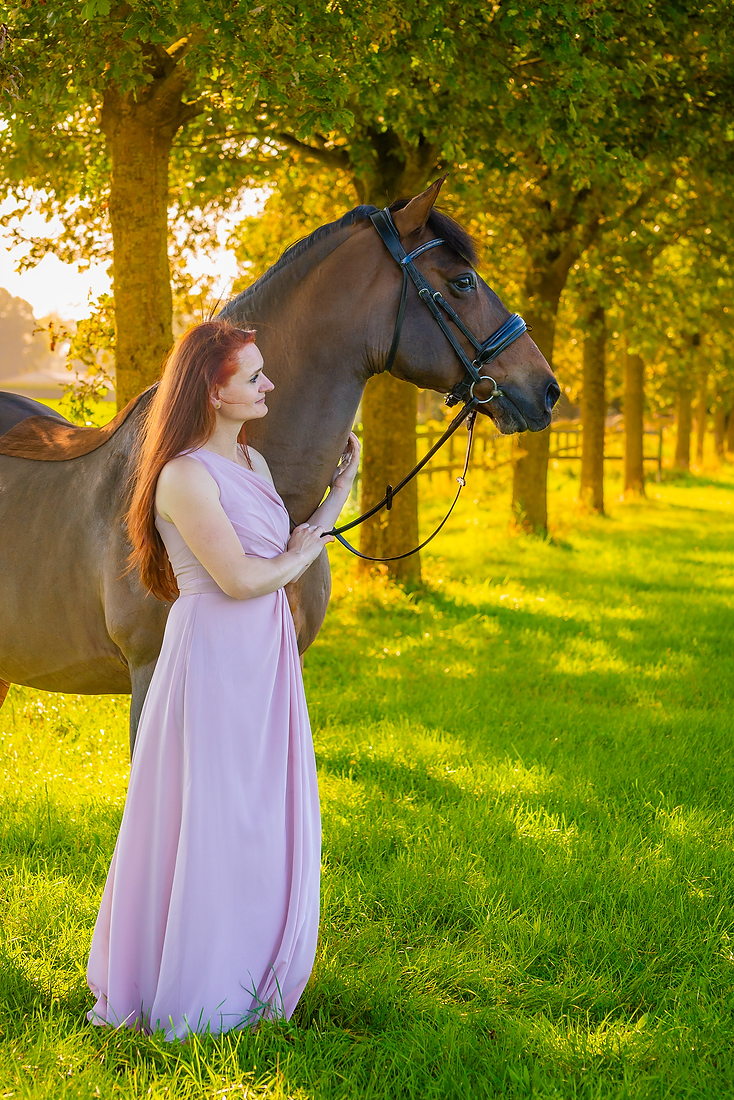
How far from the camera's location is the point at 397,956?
3.55 meters

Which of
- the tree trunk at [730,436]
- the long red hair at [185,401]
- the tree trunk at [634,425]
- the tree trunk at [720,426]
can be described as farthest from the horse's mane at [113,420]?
the tree trunk at [730,436]

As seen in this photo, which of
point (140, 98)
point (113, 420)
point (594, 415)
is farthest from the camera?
point (594, 415)

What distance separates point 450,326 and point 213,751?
1.70 m

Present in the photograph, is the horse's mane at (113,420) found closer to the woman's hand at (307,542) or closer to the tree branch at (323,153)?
the woman's hand at (307,542)

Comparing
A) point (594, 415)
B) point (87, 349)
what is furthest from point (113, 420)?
point (594, 415)

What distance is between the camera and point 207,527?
8.96 feet

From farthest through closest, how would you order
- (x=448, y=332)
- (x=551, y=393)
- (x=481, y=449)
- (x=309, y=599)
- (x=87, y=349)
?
1. (x=481, y=449)
2. (x=87, y=349)
3. (x=309, y=599)
4. (x=551, y=393)
5. (x=448, y=332)

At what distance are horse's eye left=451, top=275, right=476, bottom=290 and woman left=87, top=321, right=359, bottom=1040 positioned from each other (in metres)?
0.90

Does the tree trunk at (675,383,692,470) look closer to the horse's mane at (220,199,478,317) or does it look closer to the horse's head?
the horse's head

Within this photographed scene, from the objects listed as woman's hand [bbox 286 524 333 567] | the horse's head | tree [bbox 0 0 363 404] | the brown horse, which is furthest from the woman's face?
tree [bbox 0 0 363 404]

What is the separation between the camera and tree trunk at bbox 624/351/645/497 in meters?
20.2

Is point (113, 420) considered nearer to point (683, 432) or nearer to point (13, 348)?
point (683, 432)

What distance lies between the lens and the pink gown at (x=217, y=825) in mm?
2852

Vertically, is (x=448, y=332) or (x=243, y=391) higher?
(x=448, y=332)
